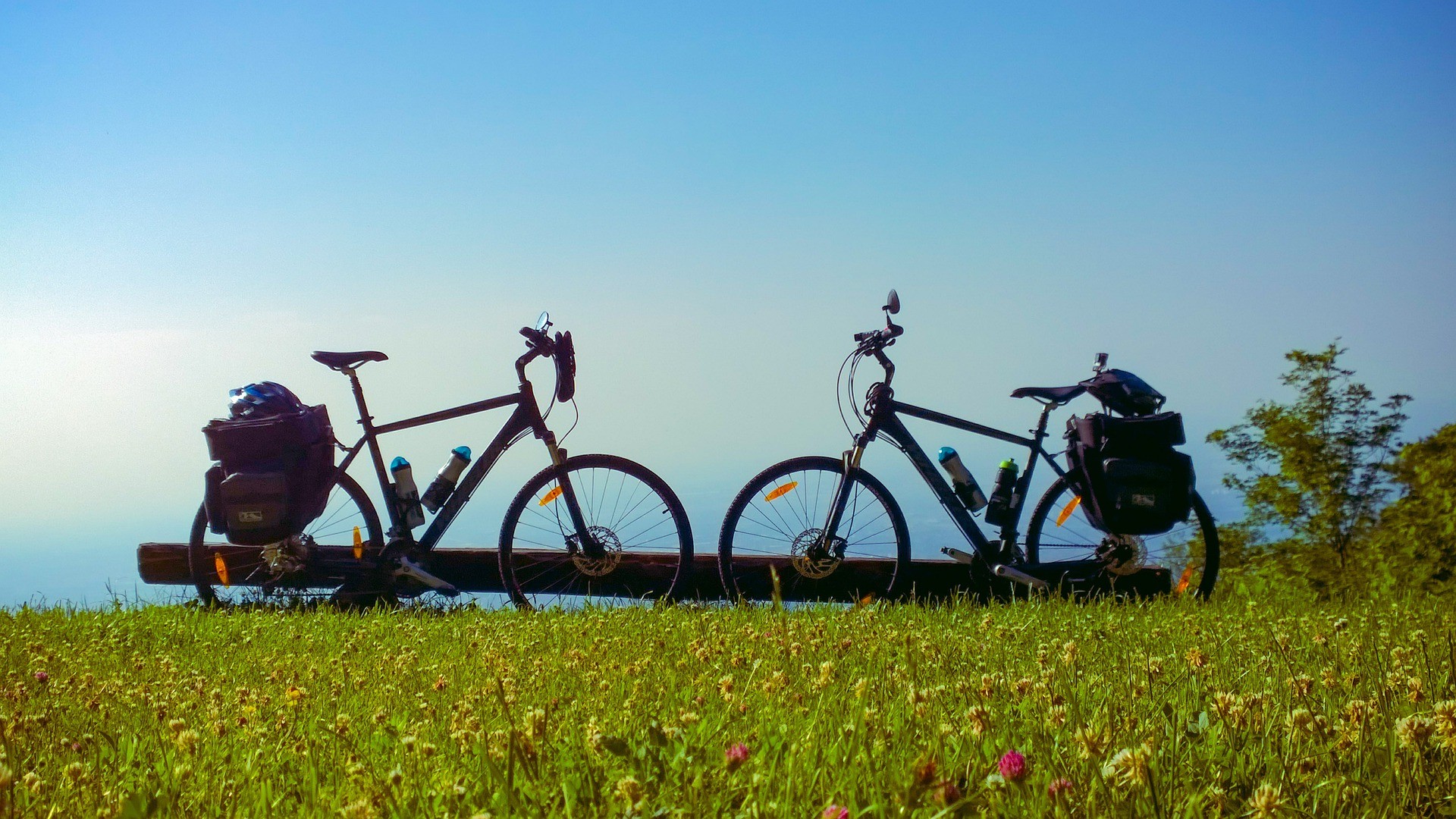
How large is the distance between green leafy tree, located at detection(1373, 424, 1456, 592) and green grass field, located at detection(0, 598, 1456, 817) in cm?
992

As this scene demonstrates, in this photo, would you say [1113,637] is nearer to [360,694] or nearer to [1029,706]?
[1029,706]

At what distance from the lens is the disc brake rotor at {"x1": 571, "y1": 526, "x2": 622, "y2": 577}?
24.5ft

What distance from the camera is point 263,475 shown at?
7.54 m

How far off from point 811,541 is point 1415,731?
5.36m

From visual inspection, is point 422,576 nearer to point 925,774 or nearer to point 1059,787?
A: point 1059,787

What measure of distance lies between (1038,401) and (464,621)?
4290 millimetres

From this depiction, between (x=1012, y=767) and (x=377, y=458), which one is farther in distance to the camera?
(x=377, y=458)

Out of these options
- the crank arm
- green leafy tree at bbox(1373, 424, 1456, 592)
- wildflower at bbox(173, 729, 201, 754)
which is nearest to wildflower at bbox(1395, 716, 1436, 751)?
wildflower at bbox(173, 729, 201, 754)

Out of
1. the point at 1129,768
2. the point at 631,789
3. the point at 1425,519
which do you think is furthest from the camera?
the point at 1425,519

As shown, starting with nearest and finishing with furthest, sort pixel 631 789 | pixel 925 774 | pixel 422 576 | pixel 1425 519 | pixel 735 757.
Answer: pixel 925 774 < pixel 631 789 < pixel 735 757 < pixel 422 576 < pixel 1425 519

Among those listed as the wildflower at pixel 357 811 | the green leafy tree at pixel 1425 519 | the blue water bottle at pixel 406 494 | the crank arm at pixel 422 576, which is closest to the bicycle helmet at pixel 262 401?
the blue water bottle at pixel 406 494

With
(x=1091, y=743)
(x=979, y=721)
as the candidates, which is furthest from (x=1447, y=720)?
(x=979, y=721)

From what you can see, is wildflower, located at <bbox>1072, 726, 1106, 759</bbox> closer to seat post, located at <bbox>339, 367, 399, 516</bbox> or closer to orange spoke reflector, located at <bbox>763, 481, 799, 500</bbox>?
orange spoke reflector, located at <bbox>763, 481, 799, 500</bbox>

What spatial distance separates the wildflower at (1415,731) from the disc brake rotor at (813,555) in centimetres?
530
